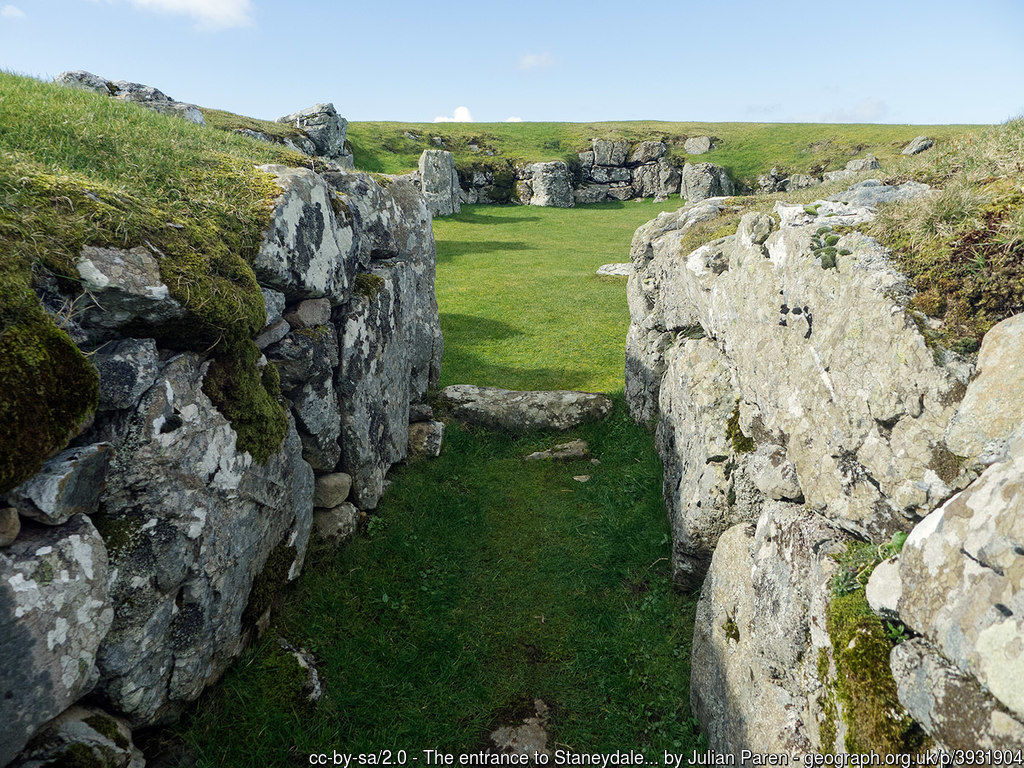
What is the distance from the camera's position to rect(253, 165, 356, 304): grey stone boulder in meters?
7.97

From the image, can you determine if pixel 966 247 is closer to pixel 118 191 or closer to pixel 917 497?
pixel 917 497

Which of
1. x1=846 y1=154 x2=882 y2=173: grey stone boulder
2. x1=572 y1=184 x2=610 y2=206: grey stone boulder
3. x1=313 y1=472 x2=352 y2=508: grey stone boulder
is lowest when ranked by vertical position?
x1=313 y1=472 x2=352 y2=508: grey stone boulder

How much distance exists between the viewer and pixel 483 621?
8.75 m

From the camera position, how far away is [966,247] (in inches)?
223

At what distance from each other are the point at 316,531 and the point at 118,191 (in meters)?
5.37

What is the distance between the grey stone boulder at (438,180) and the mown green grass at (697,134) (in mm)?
10626

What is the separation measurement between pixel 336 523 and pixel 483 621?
2.82 metres

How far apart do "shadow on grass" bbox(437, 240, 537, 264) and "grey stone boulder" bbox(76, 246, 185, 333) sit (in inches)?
1144

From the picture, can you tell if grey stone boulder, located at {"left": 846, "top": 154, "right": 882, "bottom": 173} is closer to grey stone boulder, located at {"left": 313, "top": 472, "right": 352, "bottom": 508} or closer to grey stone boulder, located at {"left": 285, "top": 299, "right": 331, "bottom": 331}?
grey stone boulder, located at {"left": 285, "top": 299, "right": 331, "bottom": 331}

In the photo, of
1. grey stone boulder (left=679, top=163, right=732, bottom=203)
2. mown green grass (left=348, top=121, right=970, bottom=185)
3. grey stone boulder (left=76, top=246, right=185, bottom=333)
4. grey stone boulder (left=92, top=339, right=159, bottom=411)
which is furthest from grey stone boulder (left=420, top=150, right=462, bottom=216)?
grey stone boulder (left=92, top=339, right=159, bottom=411)

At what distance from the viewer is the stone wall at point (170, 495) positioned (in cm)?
455

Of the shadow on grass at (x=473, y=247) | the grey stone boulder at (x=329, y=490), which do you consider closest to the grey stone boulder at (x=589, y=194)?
the shadow on grass at (x=473, y=247)

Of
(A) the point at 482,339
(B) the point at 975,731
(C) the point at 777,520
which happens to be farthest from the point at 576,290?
(B) the point at 975,731

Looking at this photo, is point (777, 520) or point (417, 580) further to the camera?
point (417, 580)
